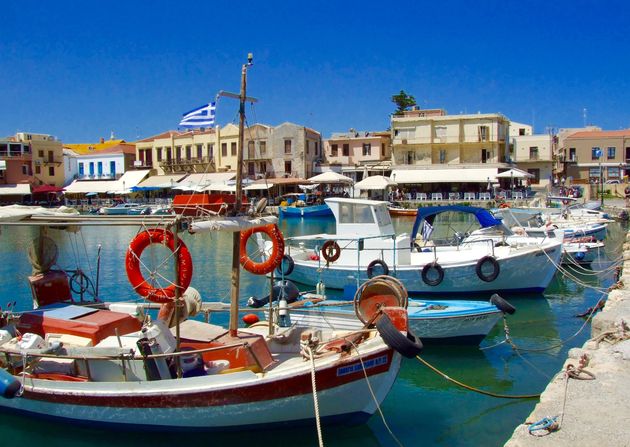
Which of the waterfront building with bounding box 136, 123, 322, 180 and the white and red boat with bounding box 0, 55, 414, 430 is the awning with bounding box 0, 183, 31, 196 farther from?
the white and red boat with bounding box 0, 55, 414, 430

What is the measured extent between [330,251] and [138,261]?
10538mm

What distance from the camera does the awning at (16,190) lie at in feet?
211

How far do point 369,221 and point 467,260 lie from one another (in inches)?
142

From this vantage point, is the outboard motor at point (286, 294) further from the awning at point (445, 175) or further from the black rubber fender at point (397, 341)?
the awning at point (445, 175)

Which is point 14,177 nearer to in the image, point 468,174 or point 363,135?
point 363,135

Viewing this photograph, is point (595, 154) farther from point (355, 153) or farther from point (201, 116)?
point (201, 116)

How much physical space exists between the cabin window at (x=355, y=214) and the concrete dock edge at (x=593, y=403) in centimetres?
1011

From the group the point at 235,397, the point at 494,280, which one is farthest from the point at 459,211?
the point at 235,397

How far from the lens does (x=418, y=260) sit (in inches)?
792

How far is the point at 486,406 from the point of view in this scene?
10.9 metres

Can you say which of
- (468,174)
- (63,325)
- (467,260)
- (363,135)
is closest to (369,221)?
(467,260)

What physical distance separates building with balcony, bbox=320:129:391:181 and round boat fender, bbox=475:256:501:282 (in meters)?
50.5

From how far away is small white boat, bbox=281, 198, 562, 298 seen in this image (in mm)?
18781

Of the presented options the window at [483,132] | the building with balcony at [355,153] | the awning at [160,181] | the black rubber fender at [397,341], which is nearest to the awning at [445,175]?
the window at [483,132]
